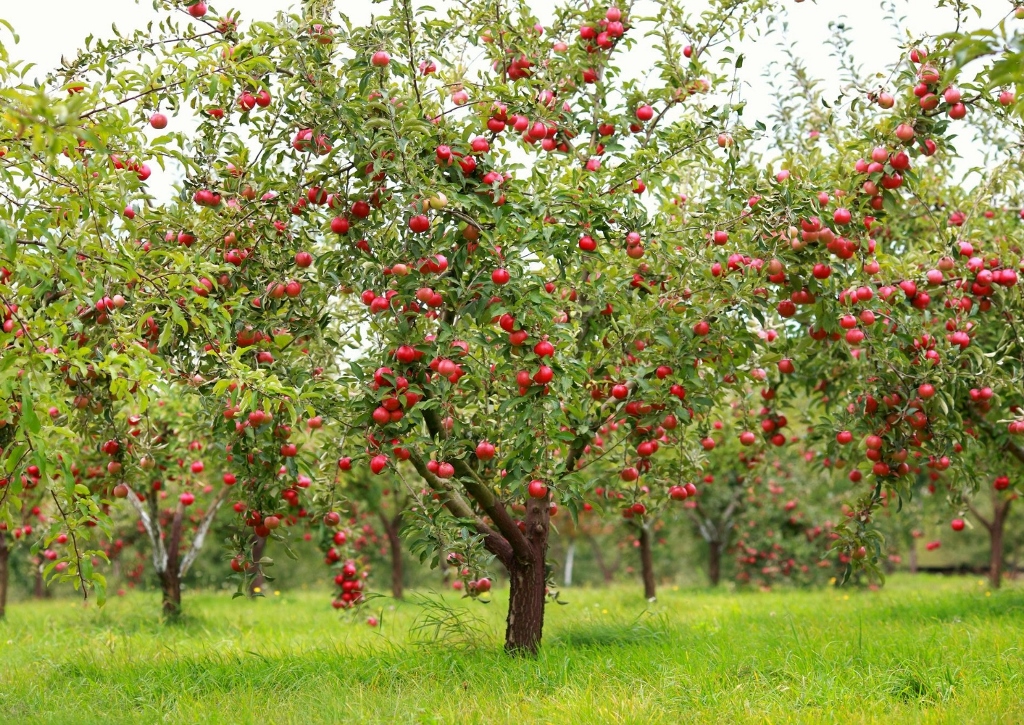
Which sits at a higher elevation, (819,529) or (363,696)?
(819,529)

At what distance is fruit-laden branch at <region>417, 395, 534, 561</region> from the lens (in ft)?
Result: 18.9

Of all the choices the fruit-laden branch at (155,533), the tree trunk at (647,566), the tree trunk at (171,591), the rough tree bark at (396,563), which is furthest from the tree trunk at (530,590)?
the rough tree bark at (396,563)

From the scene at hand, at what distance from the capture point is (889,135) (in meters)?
5.61

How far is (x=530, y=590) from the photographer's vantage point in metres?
6.27

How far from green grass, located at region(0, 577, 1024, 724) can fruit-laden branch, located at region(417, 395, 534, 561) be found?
60 cm

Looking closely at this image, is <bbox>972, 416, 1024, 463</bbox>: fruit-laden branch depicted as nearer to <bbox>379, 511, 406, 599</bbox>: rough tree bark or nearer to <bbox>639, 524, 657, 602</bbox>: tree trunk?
<bbox>639, 524, 657, 602</bbox>: tree trunk

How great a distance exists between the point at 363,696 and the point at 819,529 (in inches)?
539

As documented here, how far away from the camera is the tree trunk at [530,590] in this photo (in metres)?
6.24

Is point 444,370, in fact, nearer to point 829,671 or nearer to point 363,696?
point 363,696

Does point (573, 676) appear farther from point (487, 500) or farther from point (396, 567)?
point (396, 567)

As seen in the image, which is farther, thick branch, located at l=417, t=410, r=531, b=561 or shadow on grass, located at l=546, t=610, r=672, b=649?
shadow on grass, located at l=546, t=610, r=672, b=649

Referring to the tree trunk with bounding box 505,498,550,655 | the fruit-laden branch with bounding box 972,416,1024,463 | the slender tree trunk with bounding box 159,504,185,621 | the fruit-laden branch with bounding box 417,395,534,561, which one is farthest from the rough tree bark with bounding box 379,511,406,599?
the fruit-laden branch with bounding box 972,416,1024,463

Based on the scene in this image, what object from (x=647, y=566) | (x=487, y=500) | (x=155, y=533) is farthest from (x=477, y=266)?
(x=647, y=566)

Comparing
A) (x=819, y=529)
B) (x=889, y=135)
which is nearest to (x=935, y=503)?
(x=819, y=529)
